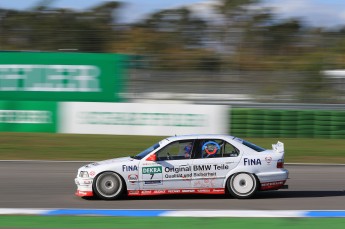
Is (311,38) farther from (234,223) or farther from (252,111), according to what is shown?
(234,223)

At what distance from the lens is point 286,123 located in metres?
21.8

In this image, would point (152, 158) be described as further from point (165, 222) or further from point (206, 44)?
point (206, 44)

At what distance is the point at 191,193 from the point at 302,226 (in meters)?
2.60

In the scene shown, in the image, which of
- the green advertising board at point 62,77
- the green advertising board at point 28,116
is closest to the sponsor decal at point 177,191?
the green advertising board at point 28,116

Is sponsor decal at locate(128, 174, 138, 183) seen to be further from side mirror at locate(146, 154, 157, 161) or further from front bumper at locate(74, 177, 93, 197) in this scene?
front bumper at locate(74, 177, 93, 197)

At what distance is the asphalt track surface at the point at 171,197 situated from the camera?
31.2 feet

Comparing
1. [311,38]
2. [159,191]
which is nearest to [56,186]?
[159,191]

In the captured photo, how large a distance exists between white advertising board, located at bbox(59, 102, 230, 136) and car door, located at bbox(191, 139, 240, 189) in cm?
1064

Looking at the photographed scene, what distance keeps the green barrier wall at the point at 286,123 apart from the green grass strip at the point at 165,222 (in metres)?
13.4

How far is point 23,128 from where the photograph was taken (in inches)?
868

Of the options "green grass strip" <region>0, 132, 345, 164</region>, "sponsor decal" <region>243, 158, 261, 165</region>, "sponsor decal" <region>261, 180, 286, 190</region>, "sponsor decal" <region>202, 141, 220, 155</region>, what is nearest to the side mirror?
"sponsor decal" <region>202, 141, 220, 155</region>

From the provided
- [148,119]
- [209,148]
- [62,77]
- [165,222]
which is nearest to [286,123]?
[148,119]

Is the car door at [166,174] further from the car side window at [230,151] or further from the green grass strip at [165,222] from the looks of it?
the green grass strip at [165,222]

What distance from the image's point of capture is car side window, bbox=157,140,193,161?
10062 millimetres
